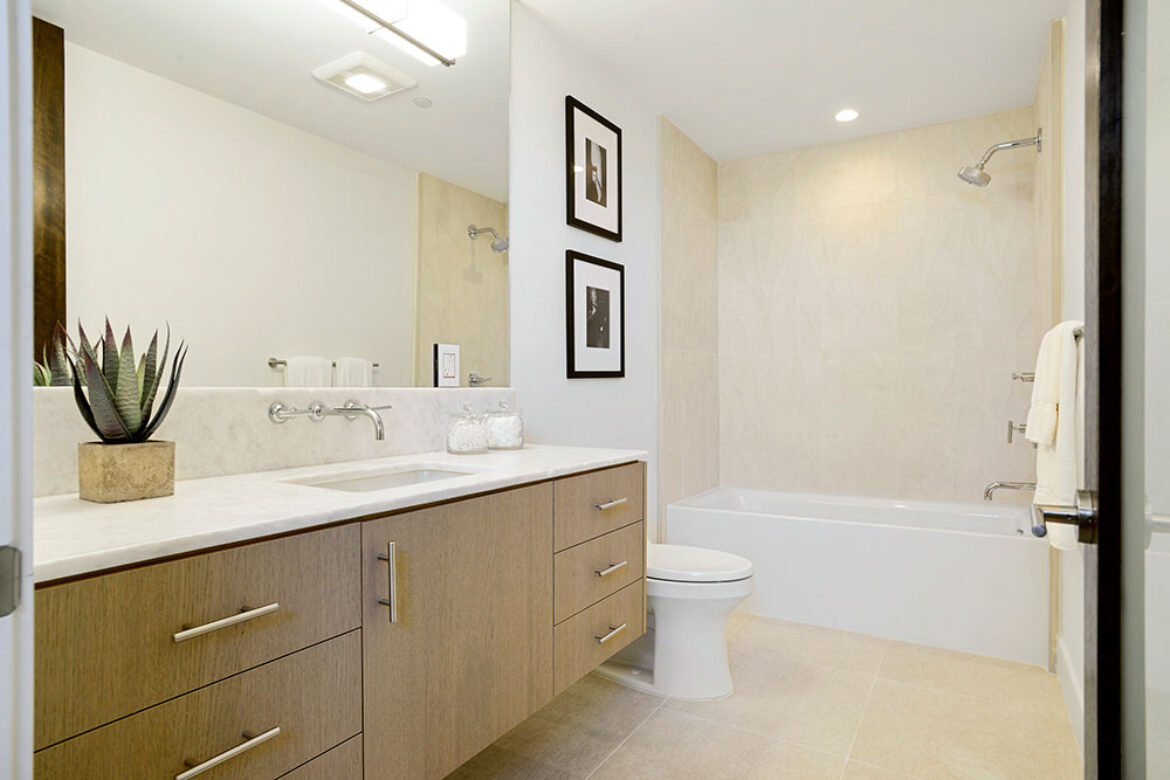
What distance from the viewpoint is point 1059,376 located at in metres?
2.11

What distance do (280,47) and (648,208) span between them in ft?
6.12

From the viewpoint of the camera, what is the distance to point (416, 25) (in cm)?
200

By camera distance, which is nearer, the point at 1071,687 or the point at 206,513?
the point at 206,513

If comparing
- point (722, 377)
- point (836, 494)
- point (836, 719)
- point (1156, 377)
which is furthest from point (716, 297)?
point (1156, 377)

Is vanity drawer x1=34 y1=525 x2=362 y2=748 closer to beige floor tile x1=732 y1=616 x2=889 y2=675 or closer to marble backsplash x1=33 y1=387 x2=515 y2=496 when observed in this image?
marble backsplash x1=33 y1=387 x2=515 y2=496

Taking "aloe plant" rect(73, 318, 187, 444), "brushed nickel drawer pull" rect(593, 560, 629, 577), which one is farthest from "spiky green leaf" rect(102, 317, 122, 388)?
"brushed nickel drawer pull" rect(593, 560, 629, 577)

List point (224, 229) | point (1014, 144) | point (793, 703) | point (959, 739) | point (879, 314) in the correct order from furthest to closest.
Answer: point (879, 314), point (1014, 144), point (793, 703), point (959, 739), point (224, 229)

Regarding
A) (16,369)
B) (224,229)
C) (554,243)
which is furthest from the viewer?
(554,243)

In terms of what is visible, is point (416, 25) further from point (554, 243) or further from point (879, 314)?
point (879, 314)

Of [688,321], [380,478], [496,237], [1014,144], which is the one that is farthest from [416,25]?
[1014,144]

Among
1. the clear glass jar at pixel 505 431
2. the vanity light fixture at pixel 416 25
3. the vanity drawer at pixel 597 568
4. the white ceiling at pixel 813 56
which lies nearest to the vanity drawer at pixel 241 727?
the vanity drawer at pixel 597 568

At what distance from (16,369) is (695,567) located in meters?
2.05

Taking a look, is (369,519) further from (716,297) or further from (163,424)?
(716,297)

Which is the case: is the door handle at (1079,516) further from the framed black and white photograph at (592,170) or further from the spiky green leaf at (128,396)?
the framed black and white photograph at (592,170)
